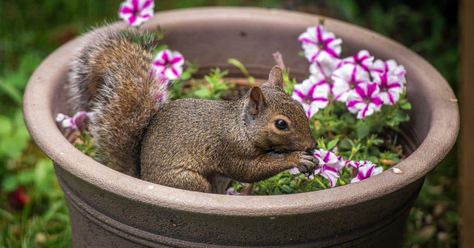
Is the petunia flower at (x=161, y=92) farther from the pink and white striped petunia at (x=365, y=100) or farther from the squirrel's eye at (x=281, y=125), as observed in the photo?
the pink and white striped petunia at (x=365, y=100)

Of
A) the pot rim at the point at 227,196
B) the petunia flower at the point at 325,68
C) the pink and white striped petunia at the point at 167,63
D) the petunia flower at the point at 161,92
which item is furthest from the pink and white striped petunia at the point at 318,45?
the petunia flower at the point at 161,92

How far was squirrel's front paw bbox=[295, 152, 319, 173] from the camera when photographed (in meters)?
2.27

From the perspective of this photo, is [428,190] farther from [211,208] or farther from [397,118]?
[211,208]

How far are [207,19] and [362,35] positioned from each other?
57 centimetres

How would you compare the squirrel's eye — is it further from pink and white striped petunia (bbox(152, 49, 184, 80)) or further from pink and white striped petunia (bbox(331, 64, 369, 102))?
pink and white striped petunia (bbox(152, 49, 184, 80))

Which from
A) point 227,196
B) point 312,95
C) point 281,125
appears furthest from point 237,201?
point 312,95

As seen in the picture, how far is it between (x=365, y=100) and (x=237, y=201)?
2.45ft

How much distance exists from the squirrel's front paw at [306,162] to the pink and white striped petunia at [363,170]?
13 cm

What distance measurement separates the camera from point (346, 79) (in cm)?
268

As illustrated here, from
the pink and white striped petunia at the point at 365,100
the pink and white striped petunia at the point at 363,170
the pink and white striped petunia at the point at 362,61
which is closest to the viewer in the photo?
the pink and white striped petunia at the point at 363,170

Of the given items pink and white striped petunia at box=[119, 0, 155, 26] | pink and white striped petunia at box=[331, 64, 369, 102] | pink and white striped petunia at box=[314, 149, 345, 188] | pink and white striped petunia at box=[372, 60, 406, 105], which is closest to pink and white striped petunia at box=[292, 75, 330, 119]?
pink and white striped petunia at box=[331, 64, 369, 102]

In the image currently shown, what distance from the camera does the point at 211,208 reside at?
2.06 meters

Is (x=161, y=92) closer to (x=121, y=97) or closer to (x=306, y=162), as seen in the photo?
(x=121, y=97)

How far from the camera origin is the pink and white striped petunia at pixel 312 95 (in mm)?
2631
